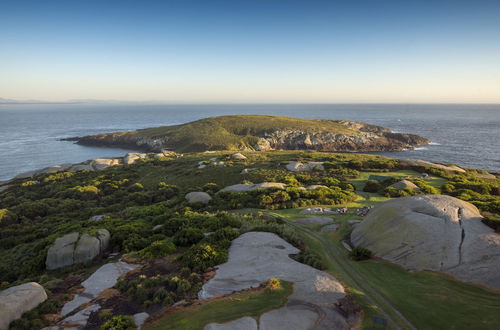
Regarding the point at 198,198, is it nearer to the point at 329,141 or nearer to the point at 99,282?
the point at 99,282

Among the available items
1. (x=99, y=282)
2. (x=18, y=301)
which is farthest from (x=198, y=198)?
(x=18, y=301)

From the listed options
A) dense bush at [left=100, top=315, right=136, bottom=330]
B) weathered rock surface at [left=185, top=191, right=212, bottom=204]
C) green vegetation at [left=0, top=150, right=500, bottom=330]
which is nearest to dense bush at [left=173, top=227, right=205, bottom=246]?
green vegetation at [left=0, top=150, right=500, bottom=330]

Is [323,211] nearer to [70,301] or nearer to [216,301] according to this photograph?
[216,301]

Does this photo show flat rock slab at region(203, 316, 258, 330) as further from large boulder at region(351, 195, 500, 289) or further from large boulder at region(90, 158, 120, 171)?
large boulder at region(90, 158, 120, 171)

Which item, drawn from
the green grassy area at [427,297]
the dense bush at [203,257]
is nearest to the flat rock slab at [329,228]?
the green grassy area at [427,297]

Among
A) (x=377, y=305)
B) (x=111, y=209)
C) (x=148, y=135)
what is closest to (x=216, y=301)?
(x=377, y=305)

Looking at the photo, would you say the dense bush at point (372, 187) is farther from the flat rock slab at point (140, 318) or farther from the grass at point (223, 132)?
the grass at point (223, 132)
